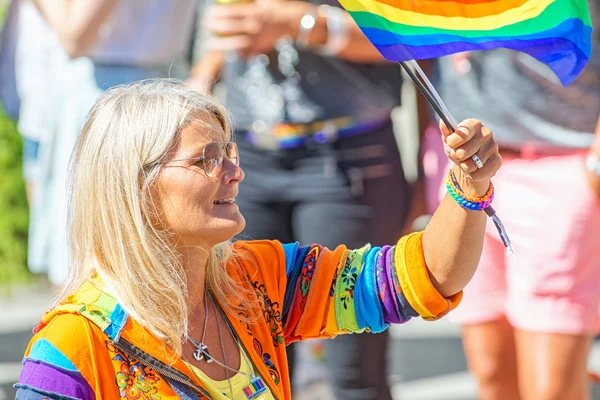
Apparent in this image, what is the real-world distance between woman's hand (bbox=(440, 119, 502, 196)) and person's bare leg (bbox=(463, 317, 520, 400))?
1.17m

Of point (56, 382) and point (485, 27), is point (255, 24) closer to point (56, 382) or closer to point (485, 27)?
point (485, 27)

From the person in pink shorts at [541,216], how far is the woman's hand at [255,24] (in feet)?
1.68

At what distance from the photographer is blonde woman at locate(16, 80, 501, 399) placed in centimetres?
201

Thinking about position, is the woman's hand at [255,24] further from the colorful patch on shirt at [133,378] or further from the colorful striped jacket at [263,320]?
the colorful patch on shirt at [133,378]

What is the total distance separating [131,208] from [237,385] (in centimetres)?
41

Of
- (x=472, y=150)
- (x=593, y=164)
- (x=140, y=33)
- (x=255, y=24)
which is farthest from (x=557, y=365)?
(x=140, y=33)

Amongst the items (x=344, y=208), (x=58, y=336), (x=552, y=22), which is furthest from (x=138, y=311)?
(x=344, y=208)

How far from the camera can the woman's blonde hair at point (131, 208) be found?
6.88ft

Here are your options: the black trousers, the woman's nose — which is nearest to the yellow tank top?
the woman's nose

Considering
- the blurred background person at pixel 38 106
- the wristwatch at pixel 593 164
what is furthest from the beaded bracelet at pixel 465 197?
the blurred background person at pixel 38 106

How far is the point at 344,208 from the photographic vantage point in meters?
3.25

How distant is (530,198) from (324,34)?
77 centimetres

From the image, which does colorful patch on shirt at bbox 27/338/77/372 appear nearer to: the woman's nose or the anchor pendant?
the anchor pendant

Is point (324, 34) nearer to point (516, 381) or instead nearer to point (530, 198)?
point (530, 198)
